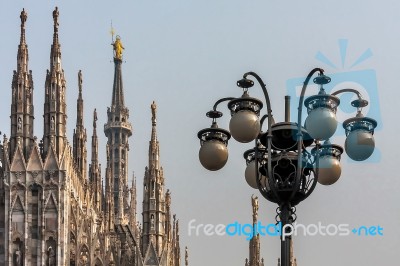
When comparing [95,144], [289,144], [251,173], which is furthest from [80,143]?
[289,144]

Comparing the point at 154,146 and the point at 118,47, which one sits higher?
the point at 118,47

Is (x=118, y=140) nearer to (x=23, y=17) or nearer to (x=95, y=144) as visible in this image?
→ (x=95, y=144)

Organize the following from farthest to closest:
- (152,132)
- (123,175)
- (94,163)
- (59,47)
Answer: (123,175), (94,163), (152,132), (59,47)

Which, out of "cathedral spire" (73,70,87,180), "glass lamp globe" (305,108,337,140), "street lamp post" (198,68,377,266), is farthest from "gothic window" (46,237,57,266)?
"glass lamp globe" (305,108,337,140)

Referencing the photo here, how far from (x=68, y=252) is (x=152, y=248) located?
5.02 meters

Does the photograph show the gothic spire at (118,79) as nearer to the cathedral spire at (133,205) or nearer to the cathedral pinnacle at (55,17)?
the cathedral spire at (133,205)

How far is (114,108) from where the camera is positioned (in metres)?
98.6

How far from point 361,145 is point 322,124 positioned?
1119mm

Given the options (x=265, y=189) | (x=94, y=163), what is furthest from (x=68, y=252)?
(x=265, y=189)

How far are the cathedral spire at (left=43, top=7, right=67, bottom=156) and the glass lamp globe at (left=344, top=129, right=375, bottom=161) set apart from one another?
2996cm

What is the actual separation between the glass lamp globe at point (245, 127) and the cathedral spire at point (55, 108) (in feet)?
97.0

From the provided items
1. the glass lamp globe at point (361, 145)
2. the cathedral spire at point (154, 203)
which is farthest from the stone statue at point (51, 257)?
the glass lamp globe at point (361, 145)

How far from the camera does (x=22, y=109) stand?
1873 inches

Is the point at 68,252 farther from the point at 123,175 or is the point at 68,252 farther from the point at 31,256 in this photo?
the point at 123,175
